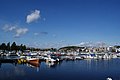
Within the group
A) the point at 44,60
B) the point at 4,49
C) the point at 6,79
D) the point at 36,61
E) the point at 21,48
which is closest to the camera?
the point at 6,79

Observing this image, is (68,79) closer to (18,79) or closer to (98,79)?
(98,79)

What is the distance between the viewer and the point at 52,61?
107 meters

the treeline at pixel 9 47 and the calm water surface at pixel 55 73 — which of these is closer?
the calm water surface at pixel 55 73

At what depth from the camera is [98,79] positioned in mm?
55500

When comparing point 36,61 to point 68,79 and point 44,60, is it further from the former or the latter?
point 68,79

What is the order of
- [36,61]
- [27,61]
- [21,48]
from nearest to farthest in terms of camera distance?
1. [36,61]
2. [27,61]
3. [21,48]

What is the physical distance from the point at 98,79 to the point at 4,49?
132m

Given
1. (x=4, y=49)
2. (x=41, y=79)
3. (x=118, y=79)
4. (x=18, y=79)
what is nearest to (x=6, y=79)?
(x=18, y=79)

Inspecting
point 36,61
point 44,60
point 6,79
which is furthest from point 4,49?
point 6,79

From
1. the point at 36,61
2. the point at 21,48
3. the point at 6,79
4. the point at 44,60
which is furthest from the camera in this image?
the point at 21,48

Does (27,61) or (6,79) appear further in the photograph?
(27,61)

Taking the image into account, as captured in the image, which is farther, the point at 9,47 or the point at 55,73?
the point at 9,47

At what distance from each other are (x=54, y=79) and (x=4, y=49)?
129021 millimetres

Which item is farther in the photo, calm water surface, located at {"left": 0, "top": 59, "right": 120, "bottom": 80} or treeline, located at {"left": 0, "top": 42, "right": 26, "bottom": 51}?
treeline, located at {"left": 0, "top": 42, "right": 26, "bottom": 51}
